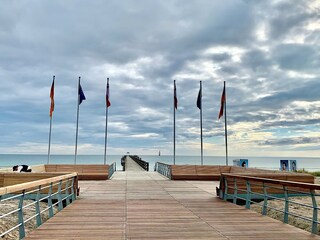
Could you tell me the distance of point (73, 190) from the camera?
437 inches

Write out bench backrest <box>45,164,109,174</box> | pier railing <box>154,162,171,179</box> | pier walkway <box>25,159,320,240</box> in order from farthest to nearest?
pier railing <box>154,162,171,179</box> < bench backrest <box>45,164,109,174</box> < pier walkway <box>25,159,320,240</box>

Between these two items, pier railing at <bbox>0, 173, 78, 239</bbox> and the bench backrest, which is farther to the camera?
the bench backrest

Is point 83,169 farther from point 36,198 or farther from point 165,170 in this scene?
point 36,198

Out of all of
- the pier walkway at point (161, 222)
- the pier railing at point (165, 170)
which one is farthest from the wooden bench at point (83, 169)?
the pier walkway at point (161, 222)

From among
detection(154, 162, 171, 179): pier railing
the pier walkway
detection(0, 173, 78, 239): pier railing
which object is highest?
detection(154, 162, 171, 179): pier railing

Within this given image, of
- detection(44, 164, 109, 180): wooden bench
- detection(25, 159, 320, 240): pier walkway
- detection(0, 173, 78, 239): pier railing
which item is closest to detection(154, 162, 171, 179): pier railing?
detection(44, 164, 109, 180): wooden bench

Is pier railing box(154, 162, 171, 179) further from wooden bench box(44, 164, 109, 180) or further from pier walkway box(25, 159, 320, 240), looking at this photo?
pier walkway box(25, 159, 320, 240)

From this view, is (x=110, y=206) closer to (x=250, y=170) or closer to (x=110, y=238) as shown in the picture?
(x=110, y=238)

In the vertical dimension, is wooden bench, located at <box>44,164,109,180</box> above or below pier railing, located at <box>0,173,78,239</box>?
above

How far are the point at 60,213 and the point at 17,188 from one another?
3348mm

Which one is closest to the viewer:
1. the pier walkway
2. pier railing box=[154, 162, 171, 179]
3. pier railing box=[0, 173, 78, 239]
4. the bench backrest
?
pier railing box=[0, 173, 78, 239]

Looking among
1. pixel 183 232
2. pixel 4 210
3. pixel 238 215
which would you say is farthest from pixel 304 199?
pixel 4 210

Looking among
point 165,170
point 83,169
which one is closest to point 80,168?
point 83,169

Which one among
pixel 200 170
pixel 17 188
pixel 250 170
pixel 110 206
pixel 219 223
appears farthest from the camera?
pixel 200 170
